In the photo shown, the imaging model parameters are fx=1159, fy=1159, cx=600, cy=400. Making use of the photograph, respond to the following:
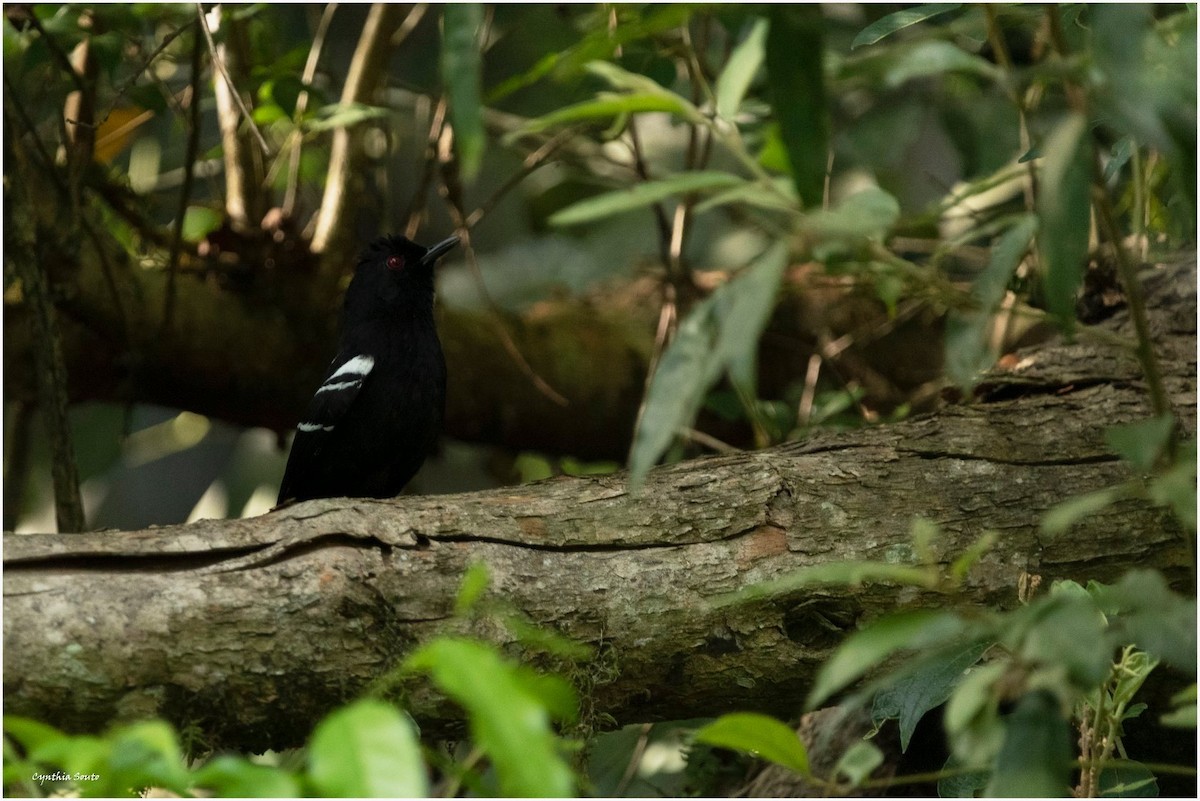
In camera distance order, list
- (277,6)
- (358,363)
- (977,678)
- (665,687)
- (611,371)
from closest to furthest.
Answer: (977,678), (665,687), (358,363), (611,371), (277,6)

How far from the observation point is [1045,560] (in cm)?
262

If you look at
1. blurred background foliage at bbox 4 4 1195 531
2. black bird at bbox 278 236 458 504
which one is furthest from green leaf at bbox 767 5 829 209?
black bird at bbox 278 236 458 504

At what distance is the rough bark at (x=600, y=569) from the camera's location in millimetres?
2107

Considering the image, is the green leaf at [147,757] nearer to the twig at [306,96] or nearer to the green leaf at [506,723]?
the green leaf at [506,723]

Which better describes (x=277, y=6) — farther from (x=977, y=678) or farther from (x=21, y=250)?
(x=977, y=678)

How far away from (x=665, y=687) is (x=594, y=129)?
2.89 m

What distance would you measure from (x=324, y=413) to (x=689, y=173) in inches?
99.9

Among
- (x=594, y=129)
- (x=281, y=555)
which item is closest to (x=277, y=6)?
(x=594, y=129)

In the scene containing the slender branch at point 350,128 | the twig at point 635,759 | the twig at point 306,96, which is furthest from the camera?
the slender branch at point 350,128

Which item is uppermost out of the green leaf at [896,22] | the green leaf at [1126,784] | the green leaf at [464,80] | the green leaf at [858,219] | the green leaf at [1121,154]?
the green leaf at [896,22]

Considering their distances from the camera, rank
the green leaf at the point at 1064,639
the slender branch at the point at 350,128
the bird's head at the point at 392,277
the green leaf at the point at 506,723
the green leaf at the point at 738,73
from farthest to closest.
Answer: the slender branch at the point at 350,128
the bird's head at the point at 392,277
the green leaf at the point at 738,73
the green leaf at the point at 1064,639
the green leaf at the point at 506,723

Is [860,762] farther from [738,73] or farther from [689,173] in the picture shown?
[738,73]

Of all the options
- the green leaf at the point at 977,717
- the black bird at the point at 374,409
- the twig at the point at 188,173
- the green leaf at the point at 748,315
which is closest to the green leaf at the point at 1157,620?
the green leaf at the point at 977,717

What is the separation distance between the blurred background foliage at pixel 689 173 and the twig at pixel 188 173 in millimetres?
34
